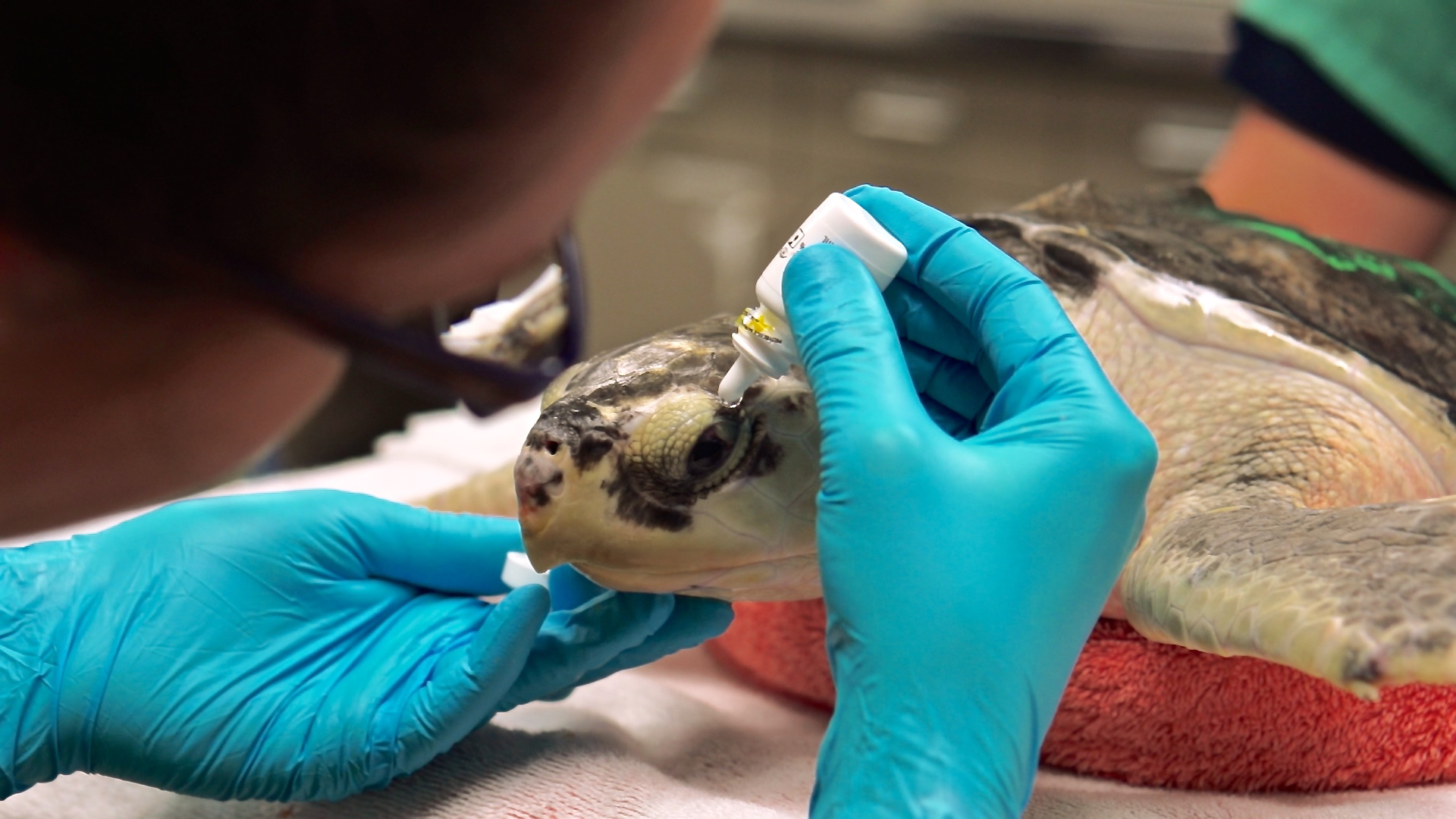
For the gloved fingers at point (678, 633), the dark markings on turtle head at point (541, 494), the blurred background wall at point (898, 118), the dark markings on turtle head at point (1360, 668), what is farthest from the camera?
the blurred background wall at point (898, 118)

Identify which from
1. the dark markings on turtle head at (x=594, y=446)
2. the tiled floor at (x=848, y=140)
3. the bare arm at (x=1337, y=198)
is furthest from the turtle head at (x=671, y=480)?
the tiled floor at (x=848, y=140)

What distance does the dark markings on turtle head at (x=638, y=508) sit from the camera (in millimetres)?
601

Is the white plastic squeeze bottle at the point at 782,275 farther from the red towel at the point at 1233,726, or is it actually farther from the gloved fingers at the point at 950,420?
the red towel at the point at 1233,726

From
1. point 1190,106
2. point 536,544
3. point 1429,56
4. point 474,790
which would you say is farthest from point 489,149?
point 1190,106

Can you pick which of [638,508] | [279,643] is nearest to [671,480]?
[638,508]

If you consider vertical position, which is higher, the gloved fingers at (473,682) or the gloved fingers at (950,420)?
the gloved fingers at (950,420)

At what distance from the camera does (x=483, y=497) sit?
3.25 ft

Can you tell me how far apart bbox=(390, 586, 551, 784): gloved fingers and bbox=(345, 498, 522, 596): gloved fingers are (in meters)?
0.11

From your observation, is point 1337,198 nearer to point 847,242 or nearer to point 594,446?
point 847,242

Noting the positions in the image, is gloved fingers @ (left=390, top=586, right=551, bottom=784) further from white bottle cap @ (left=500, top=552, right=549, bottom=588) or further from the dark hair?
the dark hair

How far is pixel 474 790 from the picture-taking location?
63 centimetres

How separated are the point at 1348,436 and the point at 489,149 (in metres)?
0.70

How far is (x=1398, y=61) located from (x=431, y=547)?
1326 mm

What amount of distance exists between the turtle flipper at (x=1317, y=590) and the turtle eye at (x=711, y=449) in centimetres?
28
